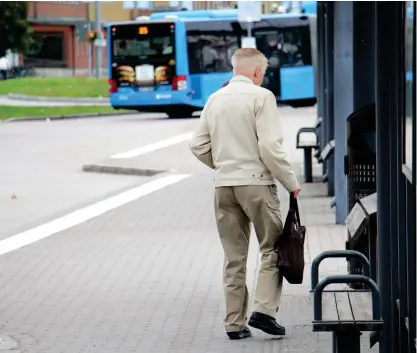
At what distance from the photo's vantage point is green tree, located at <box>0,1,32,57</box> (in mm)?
61938

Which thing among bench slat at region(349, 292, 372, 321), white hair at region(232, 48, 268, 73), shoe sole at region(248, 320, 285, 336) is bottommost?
shoe sole at region(248, 320, 285, 336)

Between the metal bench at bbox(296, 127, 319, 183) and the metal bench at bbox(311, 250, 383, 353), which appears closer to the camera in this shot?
the metal bench at bbox(311, 250, 383, 353)

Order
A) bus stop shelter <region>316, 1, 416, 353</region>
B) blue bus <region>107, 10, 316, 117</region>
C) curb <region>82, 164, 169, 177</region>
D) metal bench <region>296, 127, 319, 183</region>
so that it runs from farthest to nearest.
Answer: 1. blue bus <region>107, 10, 316, 117</region>
2. curb <region>82, 164, 169, 177</region>
3. metal bench <region>296, 127, 319, 183</region>
4. bus stop shelter <region>316, 1, 416, 353</region>

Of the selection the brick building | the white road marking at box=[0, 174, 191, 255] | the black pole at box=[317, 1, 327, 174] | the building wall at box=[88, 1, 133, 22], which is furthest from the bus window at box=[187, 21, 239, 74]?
the building wall at box=[88, 1, 133, 22]

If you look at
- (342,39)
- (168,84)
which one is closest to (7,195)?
(342,39)

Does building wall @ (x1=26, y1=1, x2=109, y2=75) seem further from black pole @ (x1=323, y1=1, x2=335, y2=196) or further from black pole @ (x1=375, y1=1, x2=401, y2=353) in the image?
black pole @ (x1=375, y1=1, x2=401, y2=353)

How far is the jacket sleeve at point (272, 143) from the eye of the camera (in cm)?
775

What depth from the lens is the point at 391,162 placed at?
6867mm

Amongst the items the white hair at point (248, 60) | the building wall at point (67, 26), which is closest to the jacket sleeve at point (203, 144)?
the white hair at point (248, 60)

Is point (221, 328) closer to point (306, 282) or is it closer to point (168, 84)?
point (306, 282)

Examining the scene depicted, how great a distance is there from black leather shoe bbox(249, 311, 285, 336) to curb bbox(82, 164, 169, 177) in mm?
14015

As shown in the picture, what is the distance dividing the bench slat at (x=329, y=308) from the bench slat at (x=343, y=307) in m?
0.02

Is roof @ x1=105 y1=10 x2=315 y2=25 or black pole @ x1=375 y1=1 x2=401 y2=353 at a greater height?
roof @ x1=105 y1=10 x2=315 y2=25

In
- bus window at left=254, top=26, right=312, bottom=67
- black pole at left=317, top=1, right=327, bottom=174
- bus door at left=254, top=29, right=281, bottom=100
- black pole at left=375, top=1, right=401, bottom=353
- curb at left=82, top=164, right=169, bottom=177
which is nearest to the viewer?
black pole at left=375, top=1, right=401, bottom=353
